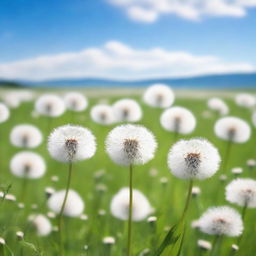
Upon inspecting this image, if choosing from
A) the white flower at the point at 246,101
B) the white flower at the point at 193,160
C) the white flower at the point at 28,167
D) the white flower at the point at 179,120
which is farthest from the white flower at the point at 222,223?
the white flower at the point at 246,101

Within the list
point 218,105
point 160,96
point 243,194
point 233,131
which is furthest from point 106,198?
point 243,194

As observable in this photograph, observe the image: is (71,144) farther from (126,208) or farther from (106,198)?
(106,198)

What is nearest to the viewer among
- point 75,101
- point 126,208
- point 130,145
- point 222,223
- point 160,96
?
point 130,145

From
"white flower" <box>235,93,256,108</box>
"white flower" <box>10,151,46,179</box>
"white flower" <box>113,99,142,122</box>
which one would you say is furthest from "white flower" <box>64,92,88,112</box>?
"white flower" <box>235,93,256,108</box>

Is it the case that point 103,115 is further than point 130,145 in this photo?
Yes

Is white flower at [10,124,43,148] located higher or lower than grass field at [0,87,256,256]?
higher

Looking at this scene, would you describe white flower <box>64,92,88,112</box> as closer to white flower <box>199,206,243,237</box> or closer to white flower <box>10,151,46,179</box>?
white flower <box>10,151,46,179</box>

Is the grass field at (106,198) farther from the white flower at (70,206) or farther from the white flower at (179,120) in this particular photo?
the white flower at (179,120)
